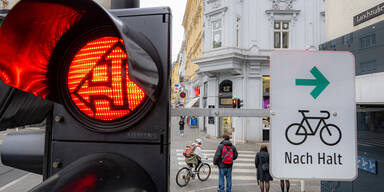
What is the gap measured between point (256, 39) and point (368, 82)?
15.9 m

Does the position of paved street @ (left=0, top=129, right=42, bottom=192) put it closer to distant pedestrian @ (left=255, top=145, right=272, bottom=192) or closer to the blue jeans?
the blue jeans

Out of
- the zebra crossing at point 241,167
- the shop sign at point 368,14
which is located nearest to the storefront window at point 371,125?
the shop sign at point 368,14

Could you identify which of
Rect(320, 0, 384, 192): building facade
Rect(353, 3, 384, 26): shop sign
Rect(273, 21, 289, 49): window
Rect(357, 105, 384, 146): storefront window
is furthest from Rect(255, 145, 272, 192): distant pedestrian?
Rect(273, 21, 289, 49): window

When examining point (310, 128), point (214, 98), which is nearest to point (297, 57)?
point (310, 128)

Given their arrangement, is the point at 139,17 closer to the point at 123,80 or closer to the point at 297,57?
the point at 123,80

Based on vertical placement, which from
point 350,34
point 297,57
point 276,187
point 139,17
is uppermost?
point 350,34

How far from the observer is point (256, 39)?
1842 cm

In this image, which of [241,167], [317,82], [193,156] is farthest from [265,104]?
[317,82]

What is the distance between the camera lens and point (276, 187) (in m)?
8.07

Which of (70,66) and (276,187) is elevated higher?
(70,66)

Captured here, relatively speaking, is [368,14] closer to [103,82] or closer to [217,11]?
[103,82]

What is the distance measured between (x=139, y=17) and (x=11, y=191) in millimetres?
8653

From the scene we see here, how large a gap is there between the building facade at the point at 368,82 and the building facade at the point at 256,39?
13.8m

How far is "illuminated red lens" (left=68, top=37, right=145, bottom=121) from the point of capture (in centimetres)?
108
